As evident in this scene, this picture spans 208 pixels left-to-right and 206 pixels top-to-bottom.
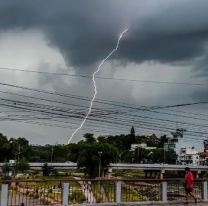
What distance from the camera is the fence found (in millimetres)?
22344

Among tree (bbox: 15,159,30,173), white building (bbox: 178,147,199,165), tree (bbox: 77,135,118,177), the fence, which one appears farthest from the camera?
white building (bbox: 178,147,199,165)

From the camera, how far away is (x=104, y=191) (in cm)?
2333

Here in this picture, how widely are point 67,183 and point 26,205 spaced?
218 centimetres

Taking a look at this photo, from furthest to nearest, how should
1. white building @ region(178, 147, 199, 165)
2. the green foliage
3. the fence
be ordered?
white building @ region(178, 147, 199, 165)
the green foliage
the fence

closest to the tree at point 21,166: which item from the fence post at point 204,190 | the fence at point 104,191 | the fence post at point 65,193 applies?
the fence at point 104,191

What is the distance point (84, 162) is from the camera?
10819 cm

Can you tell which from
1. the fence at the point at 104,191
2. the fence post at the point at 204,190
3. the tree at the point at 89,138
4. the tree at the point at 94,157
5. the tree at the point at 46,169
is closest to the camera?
the fence at the point at 104,191

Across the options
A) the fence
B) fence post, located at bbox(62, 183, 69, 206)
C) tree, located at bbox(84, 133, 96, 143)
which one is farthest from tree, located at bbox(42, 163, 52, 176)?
fence post, located at bbox(62, 183, 69, 206)

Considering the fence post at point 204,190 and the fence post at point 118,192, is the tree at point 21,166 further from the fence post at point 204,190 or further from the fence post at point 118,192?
the fence post at point 118,192

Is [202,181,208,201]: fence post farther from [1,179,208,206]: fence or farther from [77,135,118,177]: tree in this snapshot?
[77,135,118,177]: tree

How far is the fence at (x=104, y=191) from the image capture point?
22344 millimetres

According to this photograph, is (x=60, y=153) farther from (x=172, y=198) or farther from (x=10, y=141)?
(x=172, y=198)

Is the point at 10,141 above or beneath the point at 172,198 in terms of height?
above

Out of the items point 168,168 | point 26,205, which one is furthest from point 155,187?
point 168,168
